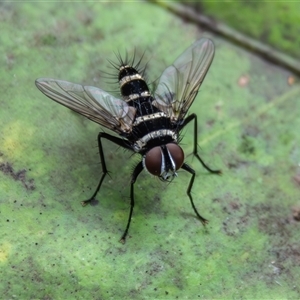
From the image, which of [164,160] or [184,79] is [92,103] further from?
[184,79]

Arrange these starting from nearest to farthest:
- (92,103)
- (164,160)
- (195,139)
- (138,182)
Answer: (164,160)
(92,103)
(138,182)
(195,139)

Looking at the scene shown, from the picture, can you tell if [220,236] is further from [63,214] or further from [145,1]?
[145,1]

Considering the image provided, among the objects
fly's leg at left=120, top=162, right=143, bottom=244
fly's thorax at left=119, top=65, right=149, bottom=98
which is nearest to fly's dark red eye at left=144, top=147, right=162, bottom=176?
fly's leg at left=120, top=162, right=143, bottom=244

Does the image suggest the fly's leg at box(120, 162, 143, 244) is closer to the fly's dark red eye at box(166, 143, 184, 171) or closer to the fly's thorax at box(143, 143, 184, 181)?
the fly's thorax at box(143, 143, 184, 181)

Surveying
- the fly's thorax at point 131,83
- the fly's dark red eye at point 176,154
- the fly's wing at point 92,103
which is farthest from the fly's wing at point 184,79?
the fly's dark red eye at point 176,154

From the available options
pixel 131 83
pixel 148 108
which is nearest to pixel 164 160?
pixel 148 108

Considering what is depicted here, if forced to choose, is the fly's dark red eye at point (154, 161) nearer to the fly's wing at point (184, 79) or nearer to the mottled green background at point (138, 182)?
the mottled green background at point (138, 182)
